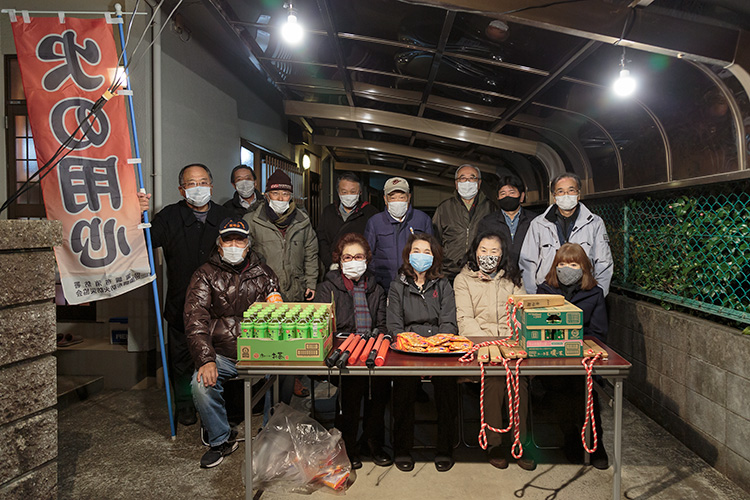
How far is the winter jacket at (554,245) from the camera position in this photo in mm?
4113

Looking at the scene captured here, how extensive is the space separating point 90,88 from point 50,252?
5.11ft

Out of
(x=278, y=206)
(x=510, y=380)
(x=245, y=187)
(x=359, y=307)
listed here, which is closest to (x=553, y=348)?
(x=510, y=380)

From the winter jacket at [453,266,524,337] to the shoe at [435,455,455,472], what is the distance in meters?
0.89

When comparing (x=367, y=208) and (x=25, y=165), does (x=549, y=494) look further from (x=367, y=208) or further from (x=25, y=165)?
(x=25, y=165)

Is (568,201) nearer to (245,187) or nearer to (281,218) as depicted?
(281,218)

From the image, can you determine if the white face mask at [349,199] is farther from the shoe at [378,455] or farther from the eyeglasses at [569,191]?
the shoe at [378,455]

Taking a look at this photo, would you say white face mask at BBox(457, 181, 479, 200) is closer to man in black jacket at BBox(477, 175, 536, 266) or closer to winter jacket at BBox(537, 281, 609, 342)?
man in black jacket at BBox(477, 175, 536, 266)

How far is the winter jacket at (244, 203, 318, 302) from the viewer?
14.8 ft

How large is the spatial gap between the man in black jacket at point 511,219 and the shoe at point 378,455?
6.89 feet

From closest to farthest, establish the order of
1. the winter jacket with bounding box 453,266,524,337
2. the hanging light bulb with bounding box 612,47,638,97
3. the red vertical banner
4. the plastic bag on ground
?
the plastic bag on ground
the red vertical banner
the winter jacket with bounding box 453,266,524,337
the hanging light bulb with bounding box 612,47,638,97

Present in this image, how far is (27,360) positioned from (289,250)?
7.89 feet

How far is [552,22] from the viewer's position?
11.7ft

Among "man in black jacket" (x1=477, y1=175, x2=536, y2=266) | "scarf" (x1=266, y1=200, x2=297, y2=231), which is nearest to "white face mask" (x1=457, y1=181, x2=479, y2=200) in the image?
"man in black jacket" (x1=477, y1=175, x2=536, y2=266)

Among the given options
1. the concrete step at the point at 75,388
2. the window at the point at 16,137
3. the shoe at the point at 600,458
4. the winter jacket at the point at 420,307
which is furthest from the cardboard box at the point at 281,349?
the window at the point at 16,137
